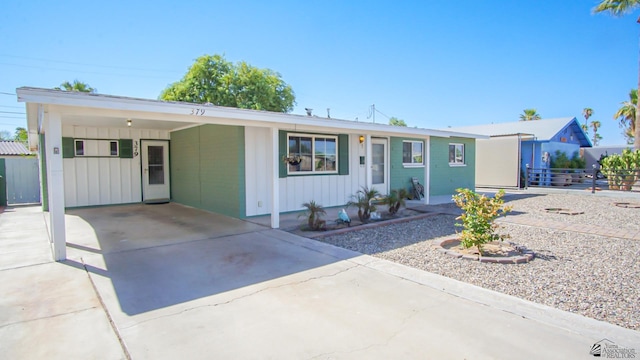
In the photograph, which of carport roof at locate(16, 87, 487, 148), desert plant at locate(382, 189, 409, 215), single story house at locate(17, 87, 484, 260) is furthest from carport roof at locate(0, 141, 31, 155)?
desert plant at locate(382, 189, 409, 215)

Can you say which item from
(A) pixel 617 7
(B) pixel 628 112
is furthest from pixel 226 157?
(B) pixel 628 112

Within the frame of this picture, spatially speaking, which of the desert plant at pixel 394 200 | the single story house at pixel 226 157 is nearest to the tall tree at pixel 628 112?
the single story house at pixel 226 157

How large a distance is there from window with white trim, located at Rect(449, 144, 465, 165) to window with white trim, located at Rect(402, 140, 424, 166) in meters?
1.75

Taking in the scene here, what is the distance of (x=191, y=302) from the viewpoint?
11.6ft

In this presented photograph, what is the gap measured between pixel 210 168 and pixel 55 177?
4.46 metres

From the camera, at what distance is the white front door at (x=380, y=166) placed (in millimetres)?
11086

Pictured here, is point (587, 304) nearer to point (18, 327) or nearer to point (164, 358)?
point (164, 358)

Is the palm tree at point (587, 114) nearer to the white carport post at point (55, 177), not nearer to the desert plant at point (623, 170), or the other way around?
the desert plant at point (623, 170)

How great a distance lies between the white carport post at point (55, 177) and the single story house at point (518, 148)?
1699 cm

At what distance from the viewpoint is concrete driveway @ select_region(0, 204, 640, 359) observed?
2664mm

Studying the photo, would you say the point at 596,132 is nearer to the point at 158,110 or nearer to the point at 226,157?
the point at 226,157

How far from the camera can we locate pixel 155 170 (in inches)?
455

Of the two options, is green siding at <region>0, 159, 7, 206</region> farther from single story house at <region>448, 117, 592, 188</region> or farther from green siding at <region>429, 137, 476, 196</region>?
single story house at <region>448, 117, 592, 188</region>

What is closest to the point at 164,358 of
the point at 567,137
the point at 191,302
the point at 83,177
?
the point at 191,302
